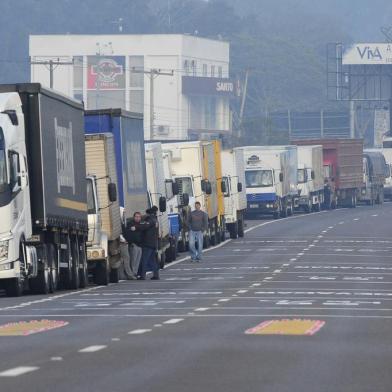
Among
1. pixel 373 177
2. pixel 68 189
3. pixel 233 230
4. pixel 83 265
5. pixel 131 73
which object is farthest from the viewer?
pixel 131 73

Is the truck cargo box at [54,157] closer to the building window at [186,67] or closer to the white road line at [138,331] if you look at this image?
the white road line at [138,331]

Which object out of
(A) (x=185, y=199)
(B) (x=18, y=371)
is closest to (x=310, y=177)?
(A) (x=185, y=199)

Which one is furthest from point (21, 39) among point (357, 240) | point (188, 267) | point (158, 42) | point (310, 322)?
point (310, 322)

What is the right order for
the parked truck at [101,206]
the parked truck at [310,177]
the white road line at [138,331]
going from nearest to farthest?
the white road line at [138,331] < the parked truck at [101,206] < the parked truck at [310,177]

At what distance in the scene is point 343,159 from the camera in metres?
94.4

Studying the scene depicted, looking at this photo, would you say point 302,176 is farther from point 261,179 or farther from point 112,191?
point 112,191

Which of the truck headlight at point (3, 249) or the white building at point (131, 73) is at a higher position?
the white building at point (131, 73)

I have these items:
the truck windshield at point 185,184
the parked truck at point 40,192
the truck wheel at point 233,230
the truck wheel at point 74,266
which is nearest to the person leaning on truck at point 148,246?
the parked truck at point 40,192

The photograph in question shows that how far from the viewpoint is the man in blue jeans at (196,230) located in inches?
1815

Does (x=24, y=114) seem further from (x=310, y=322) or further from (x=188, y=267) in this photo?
(x=188, y=267)

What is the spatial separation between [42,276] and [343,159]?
63877 mm

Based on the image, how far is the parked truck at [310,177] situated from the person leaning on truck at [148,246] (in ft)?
149

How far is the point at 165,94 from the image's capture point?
160m

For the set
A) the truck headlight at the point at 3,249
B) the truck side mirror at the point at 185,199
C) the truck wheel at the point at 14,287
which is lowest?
the truck wheel at the point at 14,287
